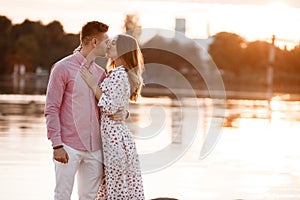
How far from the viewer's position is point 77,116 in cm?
711

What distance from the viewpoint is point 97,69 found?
7.22 meters

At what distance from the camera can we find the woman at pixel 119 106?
709 cm

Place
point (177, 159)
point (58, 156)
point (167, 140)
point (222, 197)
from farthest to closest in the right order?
point (167, 140) → point (177, 159) → point (222, 197) → point (58, 156)

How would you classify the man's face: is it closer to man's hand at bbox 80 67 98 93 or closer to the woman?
the woman

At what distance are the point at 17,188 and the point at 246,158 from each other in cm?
518

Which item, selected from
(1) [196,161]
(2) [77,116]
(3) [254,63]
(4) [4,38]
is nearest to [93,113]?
(2) [77,116]

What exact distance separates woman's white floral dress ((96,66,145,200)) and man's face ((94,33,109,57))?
0.52 ft

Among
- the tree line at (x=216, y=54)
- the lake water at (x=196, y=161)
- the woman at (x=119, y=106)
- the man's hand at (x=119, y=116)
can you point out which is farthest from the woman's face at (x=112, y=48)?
the tree line at (x=216, y=54)

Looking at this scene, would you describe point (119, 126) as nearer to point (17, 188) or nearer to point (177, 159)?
point (17, 188)

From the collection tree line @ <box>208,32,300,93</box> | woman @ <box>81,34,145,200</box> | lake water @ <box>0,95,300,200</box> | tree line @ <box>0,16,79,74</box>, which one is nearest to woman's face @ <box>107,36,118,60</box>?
woman @ <box>81,34,145,200</box>

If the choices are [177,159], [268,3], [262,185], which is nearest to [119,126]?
[262,185]

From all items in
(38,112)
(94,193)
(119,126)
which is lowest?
(38,112)

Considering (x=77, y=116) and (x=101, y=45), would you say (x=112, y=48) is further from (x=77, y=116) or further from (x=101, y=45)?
(x=77, y=116)

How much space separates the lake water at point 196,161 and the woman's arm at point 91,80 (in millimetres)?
2856
